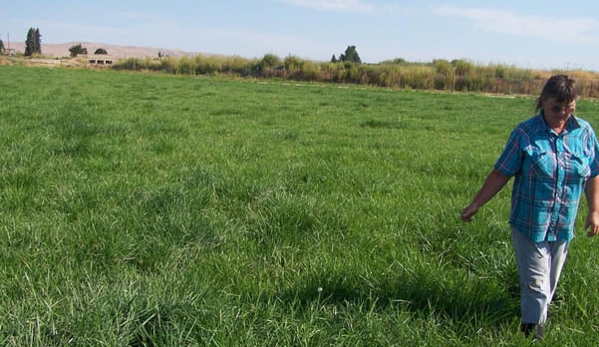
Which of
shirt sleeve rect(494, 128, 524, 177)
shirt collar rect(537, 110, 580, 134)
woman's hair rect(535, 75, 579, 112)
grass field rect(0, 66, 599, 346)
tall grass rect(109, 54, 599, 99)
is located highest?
tall grass rect(109, 54, 599, 99)

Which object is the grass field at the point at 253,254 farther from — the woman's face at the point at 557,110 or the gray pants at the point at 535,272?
the woman's face at the point at 557,110

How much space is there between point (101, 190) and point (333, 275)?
2444 mm

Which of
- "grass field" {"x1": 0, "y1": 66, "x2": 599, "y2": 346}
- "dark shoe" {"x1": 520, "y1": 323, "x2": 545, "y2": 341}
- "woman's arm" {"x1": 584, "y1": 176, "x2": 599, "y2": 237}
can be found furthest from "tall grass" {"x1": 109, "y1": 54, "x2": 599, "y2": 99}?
"dark shoe" {"x1": 520, "y1": 323, "x2": 545, "y2": 341}

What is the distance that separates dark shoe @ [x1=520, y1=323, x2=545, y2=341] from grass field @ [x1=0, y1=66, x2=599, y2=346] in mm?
45

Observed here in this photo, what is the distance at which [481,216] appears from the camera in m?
3.97

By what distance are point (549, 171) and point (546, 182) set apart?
56 millimetres

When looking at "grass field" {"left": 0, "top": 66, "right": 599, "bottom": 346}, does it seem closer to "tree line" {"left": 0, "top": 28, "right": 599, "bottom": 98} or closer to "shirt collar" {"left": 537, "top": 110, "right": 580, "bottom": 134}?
"shirt collar" {"left": 537, "top": 110, "right": 580, "bottom": 134}

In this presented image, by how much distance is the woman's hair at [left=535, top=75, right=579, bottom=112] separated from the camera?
2.21 metres

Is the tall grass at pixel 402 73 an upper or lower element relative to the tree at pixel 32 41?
lower

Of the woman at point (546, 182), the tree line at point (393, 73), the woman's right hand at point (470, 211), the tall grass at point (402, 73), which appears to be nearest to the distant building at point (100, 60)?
the tree line at point (393, 73)

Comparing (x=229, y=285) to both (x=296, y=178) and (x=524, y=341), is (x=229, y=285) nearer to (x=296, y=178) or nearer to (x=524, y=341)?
(x=524, y=341)

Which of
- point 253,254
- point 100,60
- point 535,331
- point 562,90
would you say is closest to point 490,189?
point 562,90

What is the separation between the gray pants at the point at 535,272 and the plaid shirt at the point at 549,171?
7 cm

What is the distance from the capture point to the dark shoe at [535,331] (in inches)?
91.5
